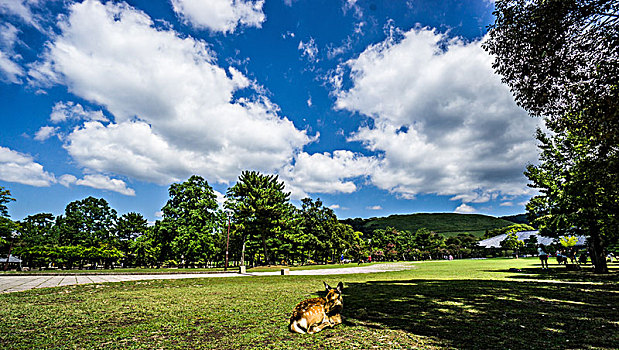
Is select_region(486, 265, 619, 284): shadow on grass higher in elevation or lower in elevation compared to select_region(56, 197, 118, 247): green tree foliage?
lower

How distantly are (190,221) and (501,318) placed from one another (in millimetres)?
43849

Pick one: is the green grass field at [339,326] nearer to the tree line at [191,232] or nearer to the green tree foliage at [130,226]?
the tree line at [191,232]

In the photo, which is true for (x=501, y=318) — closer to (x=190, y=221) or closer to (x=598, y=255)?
(x=598, y=255)

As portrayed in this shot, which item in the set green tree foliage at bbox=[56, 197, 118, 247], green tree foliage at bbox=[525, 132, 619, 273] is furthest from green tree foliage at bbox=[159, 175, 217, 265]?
green tree foliage at bbox=[525, 132, 619, 273]

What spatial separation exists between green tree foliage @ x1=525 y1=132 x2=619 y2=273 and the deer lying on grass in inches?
465

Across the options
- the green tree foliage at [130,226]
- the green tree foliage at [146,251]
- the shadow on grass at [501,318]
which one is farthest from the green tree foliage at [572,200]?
the green tree foliage at [130,226]

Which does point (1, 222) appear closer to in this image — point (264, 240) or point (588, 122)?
point (264, 240)

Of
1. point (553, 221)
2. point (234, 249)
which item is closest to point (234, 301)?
point (553, 221)

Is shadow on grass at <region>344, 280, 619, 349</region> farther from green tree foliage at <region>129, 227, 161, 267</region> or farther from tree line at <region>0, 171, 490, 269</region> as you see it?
green tree foliage at <region>129, 227, 161, 267</region>

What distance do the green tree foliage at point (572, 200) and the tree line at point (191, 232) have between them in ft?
86.2

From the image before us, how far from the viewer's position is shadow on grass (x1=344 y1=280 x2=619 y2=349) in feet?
14.9

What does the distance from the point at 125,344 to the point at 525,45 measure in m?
12.5

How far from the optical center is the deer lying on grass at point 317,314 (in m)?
5.20

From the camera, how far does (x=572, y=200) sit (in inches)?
628
